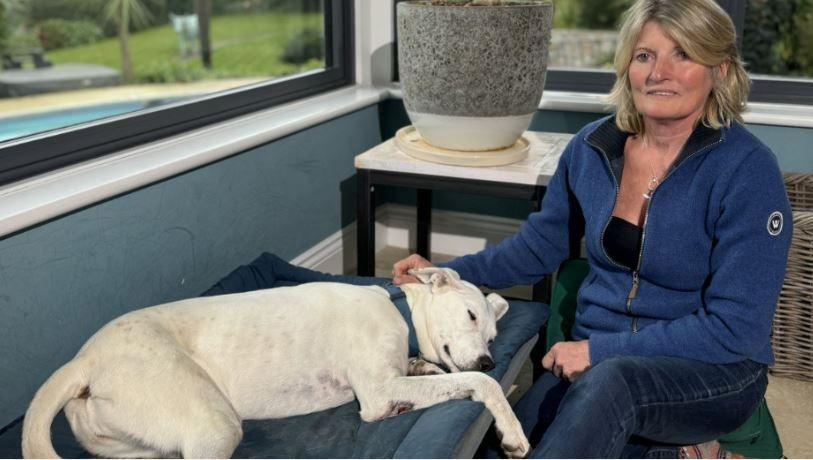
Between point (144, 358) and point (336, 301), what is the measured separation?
1.36 ft

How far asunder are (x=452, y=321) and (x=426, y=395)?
0.63 ft

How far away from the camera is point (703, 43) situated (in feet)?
5.08

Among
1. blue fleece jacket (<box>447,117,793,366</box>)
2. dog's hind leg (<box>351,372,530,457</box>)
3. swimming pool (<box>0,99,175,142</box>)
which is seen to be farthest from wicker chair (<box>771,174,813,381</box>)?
swimming pool (<box>0,99,175,142</box>)

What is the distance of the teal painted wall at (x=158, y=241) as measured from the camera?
1.67 m

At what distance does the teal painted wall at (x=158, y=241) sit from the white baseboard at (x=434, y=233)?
0.44 feet

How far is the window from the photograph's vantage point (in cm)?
203

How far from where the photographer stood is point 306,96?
292 cm

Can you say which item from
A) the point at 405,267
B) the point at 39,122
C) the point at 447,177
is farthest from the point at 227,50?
the point at 405,267

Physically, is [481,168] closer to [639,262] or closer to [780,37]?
[639,262]

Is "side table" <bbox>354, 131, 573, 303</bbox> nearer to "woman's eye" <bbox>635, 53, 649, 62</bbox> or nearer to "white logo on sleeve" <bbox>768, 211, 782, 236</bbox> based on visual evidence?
"woman's eye" <bbox>635, 53, 649, 62</bbox>

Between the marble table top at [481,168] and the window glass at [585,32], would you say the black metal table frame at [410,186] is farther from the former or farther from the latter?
the window glass at [585,32]

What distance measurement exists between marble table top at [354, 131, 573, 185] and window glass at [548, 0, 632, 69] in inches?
147

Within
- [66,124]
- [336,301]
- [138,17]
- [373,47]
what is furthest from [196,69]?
[336,301]

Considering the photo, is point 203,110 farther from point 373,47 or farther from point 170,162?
point 373,47
